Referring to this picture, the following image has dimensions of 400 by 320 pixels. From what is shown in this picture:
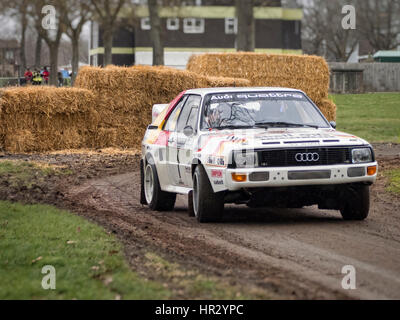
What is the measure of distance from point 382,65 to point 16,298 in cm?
5145

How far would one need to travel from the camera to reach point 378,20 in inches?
3698

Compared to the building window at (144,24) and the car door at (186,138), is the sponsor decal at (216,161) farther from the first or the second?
the building window at (144,24)

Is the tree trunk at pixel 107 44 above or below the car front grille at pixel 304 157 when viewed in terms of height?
Result: above

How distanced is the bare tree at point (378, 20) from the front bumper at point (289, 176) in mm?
85705

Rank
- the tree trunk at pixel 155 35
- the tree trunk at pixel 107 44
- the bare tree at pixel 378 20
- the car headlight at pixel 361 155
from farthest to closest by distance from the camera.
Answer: the bare tree at pixel 378 20
the tree trunk at pixel 107 44
the tree trunk at pixel 155 35
the car headlight at pixel 361 155

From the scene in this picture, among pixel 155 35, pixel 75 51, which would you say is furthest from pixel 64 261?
pixel 75 51

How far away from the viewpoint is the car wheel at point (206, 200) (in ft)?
33.7

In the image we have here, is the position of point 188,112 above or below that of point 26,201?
above

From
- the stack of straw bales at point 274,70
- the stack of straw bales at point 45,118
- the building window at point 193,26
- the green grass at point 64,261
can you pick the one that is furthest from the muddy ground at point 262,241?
the building window at point 193,26

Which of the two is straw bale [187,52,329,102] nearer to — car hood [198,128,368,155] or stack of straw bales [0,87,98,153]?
stack of straw bales [0,87,98,153]

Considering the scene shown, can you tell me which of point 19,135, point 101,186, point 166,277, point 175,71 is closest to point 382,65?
point 175,71

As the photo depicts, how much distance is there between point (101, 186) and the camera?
49.8 feet

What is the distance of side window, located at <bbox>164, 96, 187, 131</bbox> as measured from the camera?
12203mm

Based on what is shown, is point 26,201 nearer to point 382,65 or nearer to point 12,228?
point 12,228
